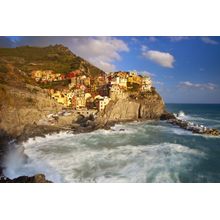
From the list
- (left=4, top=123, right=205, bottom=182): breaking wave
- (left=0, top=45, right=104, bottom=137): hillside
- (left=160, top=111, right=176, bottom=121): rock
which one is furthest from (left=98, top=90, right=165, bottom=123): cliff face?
(left=0, top=45, right=104, bottom=137): hillside

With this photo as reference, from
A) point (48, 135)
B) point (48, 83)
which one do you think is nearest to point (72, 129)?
point (48, 135)

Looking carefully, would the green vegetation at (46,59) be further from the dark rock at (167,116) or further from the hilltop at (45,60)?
the dark rock at (167,116)

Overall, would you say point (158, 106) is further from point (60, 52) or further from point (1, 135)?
point (1, 135)

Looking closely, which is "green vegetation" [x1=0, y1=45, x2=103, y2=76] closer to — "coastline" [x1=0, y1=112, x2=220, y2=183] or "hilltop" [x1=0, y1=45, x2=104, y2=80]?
"hilltop" [x1=0, y1=45, x2=104, y2=80]

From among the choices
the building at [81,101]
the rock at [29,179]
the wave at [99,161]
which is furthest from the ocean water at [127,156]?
the building at [81,101]

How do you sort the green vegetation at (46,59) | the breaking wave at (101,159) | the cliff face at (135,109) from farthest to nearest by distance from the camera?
the cliff face at (135,109) → the green vegetation at (46,59) → the breaking wave at (101,159)

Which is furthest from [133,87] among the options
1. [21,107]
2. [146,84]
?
[21,107]
